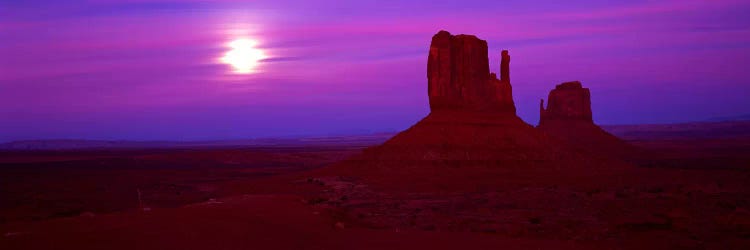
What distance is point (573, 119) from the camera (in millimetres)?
99750

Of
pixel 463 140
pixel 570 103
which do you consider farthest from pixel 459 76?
pixel 570 103

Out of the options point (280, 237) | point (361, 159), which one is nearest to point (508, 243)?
point (280, 237)

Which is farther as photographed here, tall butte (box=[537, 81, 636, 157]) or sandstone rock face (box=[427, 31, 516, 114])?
tall butte (box=[537, 81, 636, 157])

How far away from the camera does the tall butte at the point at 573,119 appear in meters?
93.9

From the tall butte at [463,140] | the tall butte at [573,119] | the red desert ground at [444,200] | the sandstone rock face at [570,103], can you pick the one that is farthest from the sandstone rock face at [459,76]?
the sandstone rock face at [570,103]

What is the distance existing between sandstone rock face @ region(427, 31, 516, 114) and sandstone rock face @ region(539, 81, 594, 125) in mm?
35487

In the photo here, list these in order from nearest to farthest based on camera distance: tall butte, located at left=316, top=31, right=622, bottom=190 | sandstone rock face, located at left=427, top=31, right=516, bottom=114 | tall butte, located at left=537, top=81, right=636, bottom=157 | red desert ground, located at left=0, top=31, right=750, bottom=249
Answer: red desert ground, located at left=0, top=31, right=750, bottom=249
tall butte, located at left=316, top=31, right=622, bottom=190
sandstone rock face, located at left=427, top=31, right=516, bottom=114
tall butte, located at left=537, top=81, right=636, bottom=157

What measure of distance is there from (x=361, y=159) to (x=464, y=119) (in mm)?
10383

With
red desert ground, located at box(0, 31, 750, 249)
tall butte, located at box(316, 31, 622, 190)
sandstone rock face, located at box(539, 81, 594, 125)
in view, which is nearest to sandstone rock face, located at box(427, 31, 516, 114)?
tall butte, located at box(316, 31, 622, 190)

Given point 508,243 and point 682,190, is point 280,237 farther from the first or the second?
point 682,190

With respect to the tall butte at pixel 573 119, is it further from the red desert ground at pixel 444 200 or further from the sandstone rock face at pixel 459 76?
the sandstone rock face at pixel 459 76

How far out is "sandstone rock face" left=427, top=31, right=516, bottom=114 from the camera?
2598 inches

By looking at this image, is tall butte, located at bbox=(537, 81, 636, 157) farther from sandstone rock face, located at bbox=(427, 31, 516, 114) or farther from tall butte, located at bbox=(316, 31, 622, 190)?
sandstone rock face, located at bbox=(427, 31, 516, 114)

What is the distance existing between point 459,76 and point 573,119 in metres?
39.4
